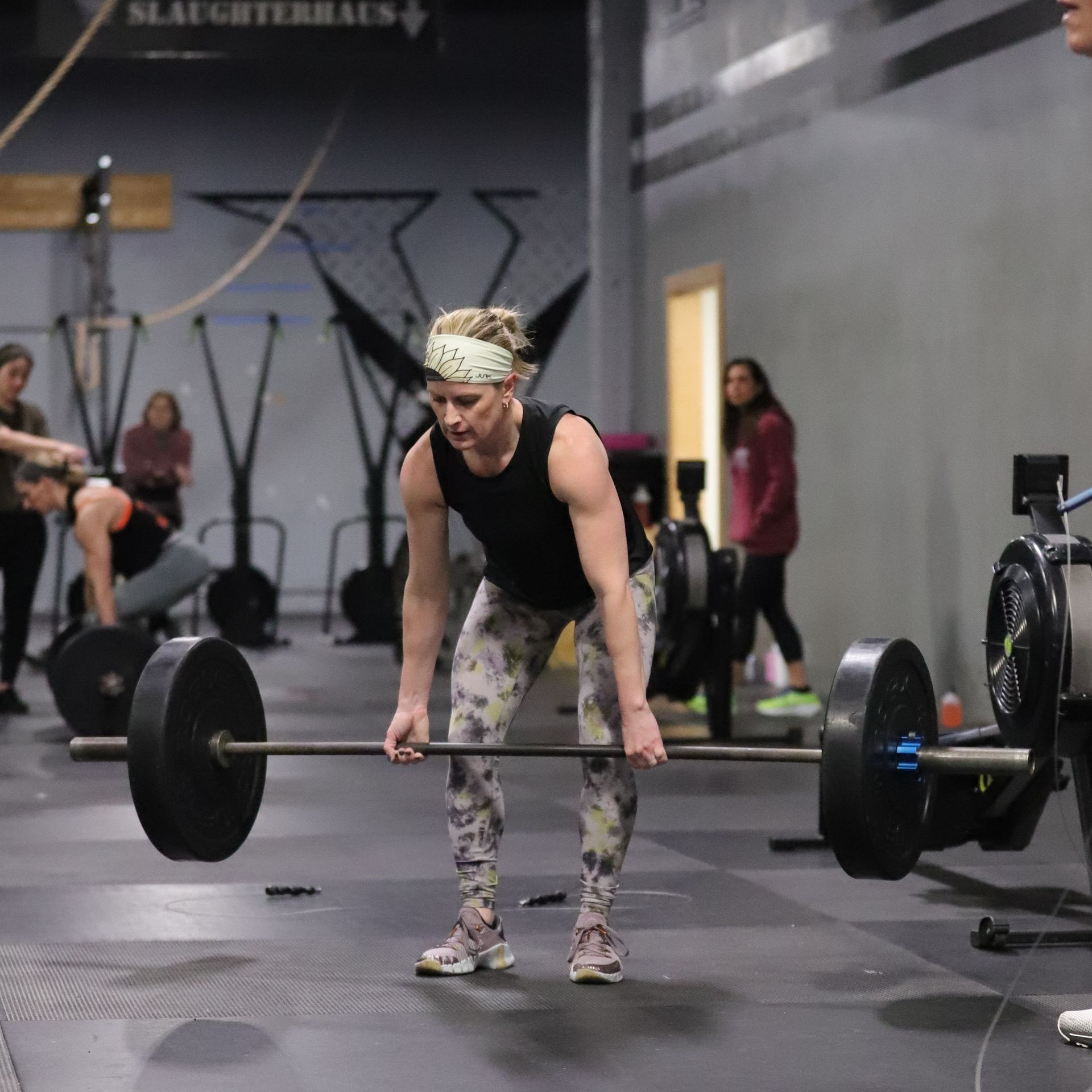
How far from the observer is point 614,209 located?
10.4m

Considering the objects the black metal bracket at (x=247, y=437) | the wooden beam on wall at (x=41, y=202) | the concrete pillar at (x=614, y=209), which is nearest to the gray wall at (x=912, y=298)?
the concrete pillar at (x=614, y=209)

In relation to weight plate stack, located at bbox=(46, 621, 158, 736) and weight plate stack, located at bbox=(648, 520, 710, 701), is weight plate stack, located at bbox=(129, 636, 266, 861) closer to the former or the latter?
weight plate stack, located at bbox=(648, 520, 710, 701)

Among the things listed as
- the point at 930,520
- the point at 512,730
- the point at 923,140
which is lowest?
the point at 512,730

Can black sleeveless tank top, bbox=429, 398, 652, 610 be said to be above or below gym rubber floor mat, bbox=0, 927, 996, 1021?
above

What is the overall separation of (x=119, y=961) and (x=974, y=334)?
429 centimetres

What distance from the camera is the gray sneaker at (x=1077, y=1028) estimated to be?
290 cm

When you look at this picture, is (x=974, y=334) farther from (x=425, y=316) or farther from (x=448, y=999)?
(x=425, y=316)

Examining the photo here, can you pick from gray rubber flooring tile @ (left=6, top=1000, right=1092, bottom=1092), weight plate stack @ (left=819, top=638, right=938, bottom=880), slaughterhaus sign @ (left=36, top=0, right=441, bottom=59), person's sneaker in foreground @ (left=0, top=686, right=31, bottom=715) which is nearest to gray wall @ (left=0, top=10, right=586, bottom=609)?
slaughterhaus sign @ (left=36, top=0, right=441, bottom=59)

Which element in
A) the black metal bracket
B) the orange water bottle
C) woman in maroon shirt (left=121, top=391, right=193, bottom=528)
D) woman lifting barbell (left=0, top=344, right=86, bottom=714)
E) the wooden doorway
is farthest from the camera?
the black metal bracket

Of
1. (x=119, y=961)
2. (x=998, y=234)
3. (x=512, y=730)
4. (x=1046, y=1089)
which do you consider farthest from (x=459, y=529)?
(x=1046, y=1089)

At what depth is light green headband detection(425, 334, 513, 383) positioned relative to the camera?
3129 millimetres

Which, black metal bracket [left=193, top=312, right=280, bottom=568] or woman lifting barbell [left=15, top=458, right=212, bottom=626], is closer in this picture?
woman lifting barbell [left=15, top=458, right=212, bottom=626]

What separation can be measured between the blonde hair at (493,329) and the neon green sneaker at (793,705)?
168 inches

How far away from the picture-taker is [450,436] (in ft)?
10.3
